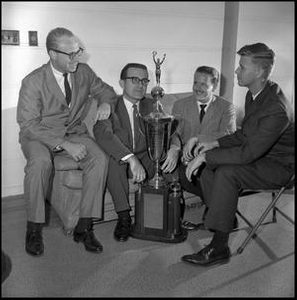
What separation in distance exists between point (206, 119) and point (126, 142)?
0.69m

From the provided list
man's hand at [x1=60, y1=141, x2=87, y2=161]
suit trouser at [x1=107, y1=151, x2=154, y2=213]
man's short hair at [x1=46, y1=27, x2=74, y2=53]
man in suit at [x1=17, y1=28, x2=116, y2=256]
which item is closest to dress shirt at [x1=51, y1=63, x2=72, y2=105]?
man in suit at [x1=17, y1=28, x2=116, y2=256]

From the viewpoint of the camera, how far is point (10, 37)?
3.06 meters

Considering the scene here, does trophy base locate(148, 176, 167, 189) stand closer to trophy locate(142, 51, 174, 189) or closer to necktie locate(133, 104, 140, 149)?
trophy locate(142, 51, 174, 189)

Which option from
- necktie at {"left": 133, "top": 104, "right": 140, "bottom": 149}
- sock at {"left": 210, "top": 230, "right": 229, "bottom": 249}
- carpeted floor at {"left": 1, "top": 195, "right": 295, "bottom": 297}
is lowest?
carpeted floor at {"left": 1, "top": 195, "right": 295, "bottom": 297}

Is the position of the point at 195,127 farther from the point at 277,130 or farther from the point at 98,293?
the point at 98,293

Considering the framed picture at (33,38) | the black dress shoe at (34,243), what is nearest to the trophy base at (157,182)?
the black dress shoe at (34,243)

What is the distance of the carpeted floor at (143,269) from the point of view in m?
2.16

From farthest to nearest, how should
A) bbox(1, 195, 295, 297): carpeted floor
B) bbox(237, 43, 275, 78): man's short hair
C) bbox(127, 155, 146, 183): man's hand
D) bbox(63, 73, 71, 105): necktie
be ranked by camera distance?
1. bbox(63, 73, 71, 105): necktie
2. bbox(127, 155, 146, 183): man's hand
3. bbox(237, 43, 275, 78): man's short hair
4. bbox(1, 195, 295, 297): carpeted floor

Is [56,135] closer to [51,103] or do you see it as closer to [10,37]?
[51,103]

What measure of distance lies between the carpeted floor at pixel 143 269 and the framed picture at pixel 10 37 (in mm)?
1353

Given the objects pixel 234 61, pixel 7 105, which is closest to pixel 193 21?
pixel 234 61

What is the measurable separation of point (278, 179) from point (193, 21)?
60.2 inches

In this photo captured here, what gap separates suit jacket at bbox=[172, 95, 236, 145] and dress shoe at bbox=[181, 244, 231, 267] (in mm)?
971

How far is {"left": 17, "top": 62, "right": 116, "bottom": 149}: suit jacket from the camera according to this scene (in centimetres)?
271
